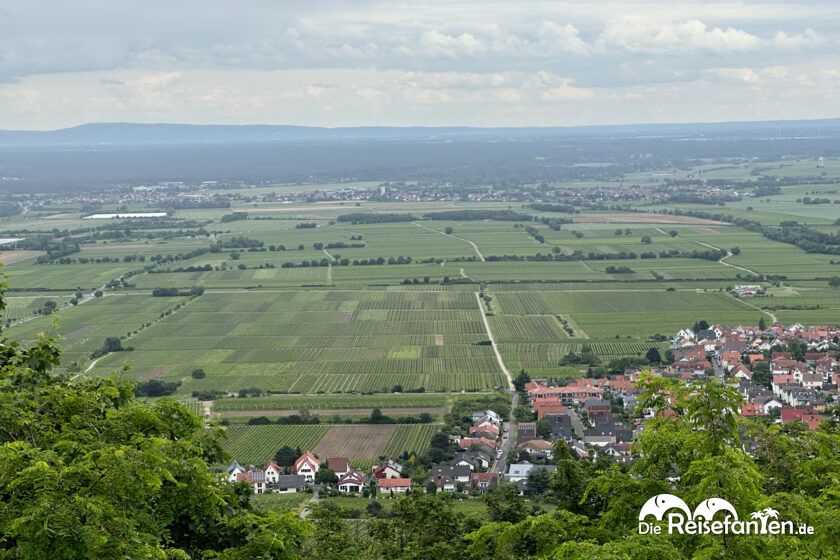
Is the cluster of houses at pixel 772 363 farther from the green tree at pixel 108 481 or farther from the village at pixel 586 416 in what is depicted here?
the green tree at pixel 108 481

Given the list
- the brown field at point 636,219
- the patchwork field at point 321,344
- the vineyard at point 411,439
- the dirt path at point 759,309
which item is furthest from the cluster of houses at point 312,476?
the brown field at point 636,219

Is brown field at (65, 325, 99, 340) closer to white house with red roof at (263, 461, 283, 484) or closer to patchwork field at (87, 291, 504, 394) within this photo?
patchwork field at (87, 291, 504, 394)

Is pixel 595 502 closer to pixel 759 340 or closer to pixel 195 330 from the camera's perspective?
pixel 759 340

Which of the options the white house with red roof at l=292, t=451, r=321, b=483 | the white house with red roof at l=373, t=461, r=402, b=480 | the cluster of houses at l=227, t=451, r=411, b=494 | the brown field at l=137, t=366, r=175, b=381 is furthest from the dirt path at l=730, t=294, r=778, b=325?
the brown field at l=137, t=366, r=175, b=381

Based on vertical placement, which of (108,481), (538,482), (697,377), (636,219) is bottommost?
(697,377)

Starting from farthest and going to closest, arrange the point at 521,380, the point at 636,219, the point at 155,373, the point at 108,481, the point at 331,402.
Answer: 1. the point at 636,219
2. the point at 155,373
3. the point at 521,380
4. the point at 331,402
5. the point at 108,481

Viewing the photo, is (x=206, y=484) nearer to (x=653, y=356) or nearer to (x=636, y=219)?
(x=653, y=356)

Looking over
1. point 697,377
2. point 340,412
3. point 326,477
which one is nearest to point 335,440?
point 340,412
